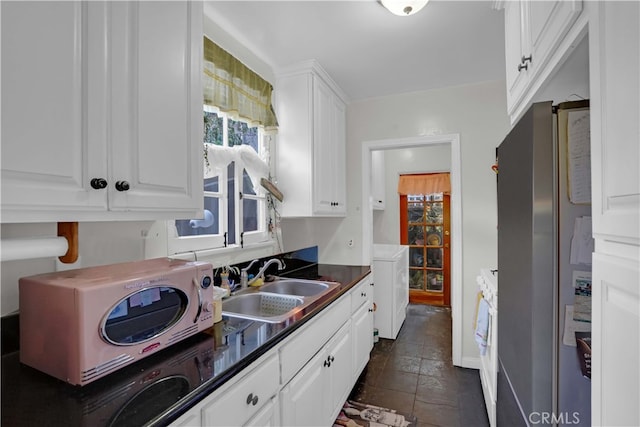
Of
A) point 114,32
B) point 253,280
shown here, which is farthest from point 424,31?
point 253,280

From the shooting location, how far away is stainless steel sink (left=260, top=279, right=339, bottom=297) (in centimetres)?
198

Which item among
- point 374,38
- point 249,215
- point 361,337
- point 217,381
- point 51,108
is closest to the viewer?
point 51,108

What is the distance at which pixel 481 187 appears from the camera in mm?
2500

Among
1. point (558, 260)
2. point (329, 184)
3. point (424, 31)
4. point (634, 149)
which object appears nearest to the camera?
point (634, 149)

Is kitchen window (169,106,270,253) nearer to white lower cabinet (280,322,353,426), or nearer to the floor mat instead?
white lower cabinet (280,322,353,426)

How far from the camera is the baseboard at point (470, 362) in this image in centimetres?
249

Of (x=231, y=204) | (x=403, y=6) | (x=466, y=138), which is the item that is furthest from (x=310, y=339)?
(x=466, y=138)

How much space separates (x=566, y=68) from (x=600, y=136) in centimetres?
45

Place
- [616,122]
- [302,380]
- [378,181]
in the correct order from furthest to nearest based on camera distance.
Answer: [378,181], [302,380], [616,122]

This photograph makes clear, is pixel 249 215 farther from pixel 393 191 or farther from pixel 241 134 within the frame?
pixel 393 191

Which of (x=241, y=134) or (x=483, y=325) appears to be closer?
(x=483, y=325)

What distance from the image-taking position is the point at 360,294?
2.26 metres

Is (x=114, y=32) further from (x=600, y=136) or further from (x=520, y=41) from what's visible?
(x=520, y=41)

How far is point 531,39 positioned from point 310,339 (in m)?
1.47
